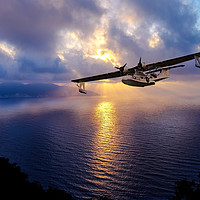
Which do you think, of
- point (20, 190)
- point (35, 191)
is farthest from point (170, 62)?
point (20, 190)

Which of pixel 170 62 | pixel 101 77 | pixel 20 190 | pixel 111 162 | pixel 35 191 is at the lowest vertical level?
pixel 111 162

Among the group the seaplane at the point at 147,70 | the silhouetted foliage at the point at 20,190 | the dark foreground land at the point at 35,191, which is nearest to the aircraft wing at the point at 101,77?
the seaplane at the point at 147,70

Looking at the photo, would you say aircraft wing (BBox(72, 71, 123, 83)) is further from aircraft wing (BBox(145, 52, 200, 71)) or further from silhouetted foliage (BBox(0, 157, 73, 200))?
silhouetted foliage (BBox(0, 157, 73, 200))

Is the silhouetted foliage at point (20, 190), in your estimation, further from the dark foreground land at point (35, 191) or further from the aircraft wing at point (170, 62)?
the aircraft wing at point (170, 62)

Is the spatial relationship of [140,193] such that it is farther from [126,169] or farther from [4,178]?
[4,178]

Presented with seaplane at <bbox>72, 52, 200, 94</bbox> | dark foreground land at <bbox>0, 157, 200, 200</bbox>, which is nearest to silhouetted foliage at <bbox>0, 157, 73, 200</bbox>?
dark foreground land at <bbox>0, 157, 200, 200</bbox>

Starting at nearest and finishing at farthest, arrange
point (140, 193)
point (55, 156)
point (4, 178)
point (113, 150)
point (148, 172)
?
point (4, 178), point (140, 193), point (148, 172), point (55, 156), point (113, 150)

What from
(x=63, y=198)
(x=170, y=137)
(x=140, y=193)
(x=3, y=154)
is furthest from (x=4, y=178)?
(x=170, y=137)

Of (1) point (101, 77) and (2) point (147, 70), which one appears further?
(1) point (101, 77)

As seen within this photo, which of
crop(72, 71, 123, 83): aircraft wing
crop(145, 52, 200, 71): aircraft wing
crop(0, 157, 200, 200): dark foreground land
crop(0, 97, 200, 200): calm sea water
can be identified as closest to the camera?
crop(0, 157, 200, 200): dark foreground land

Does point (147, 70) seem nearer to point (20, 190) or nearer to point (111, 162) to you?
point (20, 190)

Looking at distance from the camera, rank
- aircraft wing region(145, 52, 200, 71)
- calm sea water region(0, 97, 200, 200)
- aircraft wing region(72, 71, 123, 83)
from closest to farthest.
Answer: aircraft wing region(145, 52, 200, 71) → aircraft wing region(72, 71, 123, 83) → calm sea water region(0, 97, 200, 200)
